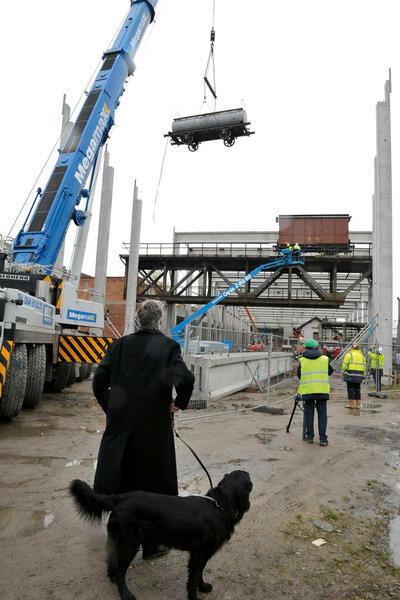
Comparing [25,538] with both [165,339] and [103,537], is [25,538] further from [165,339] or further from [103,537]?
[165,339]

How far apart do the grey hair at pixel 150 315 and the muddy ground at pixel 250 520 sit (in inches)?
68.4

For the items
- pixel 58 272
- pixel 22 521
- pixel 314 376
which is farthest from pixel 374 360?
pixel 22 521

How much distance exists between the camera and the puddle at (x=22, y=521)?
11.6ft

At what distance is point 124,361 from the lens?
10.1ft

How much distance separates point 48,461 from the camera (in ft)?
18.3

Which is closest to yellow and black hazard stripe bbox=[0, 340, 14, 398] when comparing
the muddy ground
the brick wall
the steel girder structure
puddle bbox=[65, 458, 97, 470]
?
the muddy ground

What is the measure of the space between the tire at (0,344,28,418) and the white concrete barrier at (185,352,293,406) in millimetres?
3883

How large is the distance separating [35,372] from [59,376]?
278cm

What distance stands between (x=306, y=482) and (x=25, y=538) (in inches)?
125

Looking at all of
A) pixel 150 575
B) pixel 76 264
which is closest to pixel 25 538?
pixel 150 575

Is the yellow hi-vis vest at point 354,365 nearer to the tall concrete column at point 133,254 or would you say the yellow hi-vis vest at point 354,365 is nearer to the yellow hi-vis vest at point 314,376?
the yellow hi-vis vest at point 314,376

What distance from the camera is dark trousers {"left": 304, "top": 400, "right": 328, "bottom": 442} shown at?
6.91m

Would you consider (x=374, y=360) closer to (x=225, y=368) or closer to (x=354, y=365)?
(x=354, y=365)

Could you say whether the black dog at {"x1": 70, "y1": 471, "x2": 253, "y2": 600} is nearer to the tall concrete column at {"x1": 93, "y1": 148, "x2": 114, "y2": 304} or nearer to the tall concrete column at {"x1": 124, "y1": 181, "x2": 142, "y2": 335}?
the tall concrete column at {"x1": 93, "y1": 148, "x2": 114, "y2": 304}
